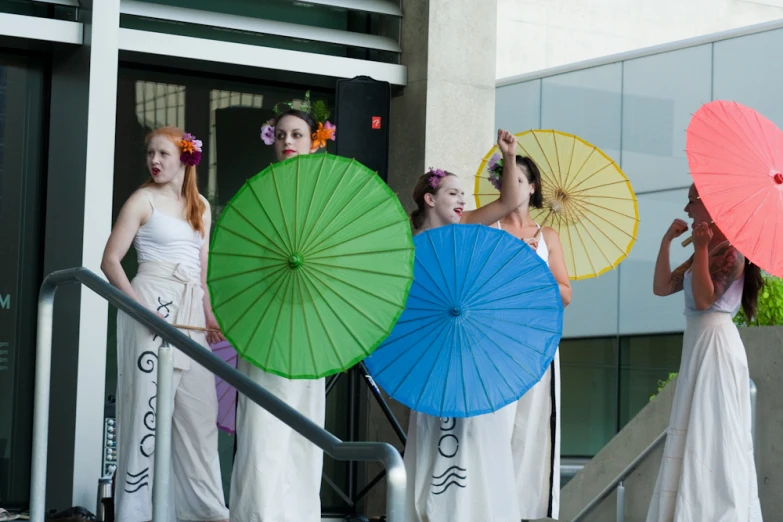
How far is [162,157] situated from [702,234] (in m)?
2.15

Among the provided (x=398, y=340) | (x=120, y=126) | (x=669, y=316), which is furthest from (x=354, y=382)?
(x=669, y=316)

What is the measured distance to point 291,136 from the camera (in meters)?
5.02

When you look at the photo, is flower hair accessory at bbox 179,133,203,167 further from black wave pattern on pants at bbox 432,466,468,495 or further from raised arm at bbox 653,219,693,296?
raised arm at bbox 653,219,693,296

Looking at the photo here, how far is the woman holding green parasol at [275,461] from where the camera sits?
4.55 meters

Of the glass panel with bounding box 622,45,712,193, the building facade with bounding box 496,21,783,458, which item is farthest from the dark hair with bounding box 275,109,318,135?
the glass panel with bounding box 622,45,712,193

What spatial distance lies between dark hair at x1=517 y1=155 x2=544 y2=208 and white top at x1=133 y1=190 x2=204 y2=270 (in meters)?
1.41

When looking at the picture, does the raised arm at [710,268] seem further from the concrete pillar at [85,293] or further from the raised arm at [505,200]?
the concrete pillar at [85,293]

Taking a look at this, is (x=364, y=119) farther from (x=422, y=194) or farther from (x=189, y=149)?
(x=189, y=149)

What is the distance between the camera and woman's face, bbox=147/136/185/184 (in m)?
5.33

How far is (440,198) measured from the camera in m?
5.36

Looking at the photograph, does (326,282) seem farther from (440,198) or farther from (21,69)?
(21,69)

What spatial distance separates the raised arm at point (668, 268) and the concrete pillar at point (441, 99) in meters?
1.62

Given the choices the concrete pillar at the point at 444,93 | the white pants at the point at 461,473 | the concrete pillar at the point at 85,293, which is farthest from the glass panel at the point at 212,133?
the white pants at the point at 461,473

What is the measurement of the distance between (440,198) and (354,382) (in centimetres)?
194
